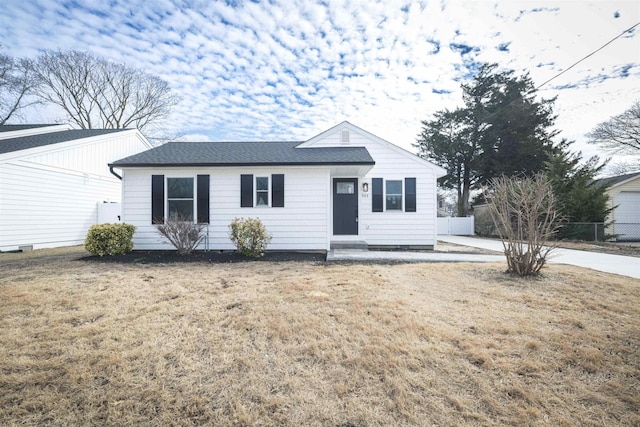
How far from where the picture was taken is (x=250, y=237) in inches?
316

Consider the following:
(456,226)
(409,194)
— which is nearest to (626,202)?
(456,226)

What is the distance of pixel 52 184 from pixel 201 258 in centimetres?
835

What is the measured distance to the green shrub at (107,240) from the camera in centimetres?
789

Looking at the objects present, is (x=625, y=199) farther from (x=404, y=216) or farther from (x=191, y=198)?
(x=191, y=198)

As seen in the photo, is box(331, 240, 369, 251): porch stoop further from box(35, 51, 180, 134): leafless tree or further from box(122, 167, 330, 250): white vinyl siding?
box(35, 51, 180, 134): leafless tree

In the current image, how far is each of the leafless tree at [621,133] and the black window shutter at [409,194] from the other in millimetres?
21096

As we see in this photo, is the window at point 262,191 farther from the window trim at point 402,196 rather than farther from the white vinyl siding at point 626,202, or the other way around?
the white vinyl siding at point 626,202

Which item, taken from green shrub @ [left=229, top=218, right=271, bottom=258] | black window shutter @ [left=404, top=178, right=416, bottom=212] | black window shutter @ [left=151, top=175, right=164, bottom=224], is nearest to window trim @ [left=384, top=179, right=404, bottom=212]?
black window shutter @ [left=404, top=178, right=416, bottom=212]

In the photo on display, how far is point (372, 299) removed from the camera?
424 cm

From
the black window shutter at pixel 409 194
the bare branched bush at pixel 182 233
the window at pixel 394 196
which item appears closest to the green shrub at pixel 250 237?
the bare branched bush at pixel 182 233

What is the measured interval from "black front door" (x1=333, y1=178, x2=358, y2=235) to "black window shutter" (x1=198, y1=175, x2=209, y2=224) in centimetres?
448

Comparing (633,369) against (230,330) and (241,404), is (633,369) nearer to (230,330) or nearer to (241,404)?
(241,404)

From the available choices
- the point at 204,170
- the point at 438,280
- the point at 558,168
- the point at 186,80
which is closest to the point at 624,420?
the point at 438,280

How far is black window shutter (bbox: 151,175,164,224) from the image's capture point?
890 cm
